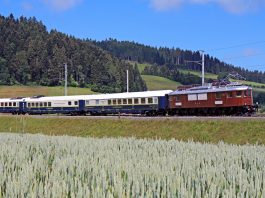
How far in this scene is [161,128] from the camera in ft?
112

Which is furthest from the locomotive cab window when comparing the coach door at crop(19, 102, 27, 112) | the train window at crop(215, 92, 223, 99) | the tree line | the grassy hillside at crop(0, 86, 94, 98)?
the tree line

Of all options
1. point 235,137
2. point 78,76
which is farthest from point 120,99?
point 78,76

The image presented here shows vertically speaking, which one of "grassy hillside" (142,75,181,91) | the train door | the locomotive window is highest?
"grassy hillside" (142,75,181,91)

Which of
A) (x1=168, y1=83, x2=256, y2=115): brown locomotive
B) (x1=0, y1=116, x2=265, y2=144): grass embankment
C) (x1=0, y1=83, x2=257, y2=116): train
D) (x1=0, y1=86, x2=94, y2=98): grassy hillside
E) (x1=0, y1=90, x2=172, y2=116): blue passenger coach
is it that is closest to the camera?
(x1=0, y1=116, x2=265, y2=144): grass embankment

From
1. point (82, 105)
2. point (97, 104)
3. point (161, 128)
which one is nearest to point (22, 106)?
point (82, 105)

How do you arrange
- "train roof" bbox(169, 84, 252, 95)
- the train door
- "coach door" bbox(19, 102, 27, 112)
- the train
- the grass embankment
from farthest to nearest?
"coach door" bbox(19, 102, 27, 112) → the train door → "train roof" bbox(169, 84, 252, 95) → the train → the grass embankment

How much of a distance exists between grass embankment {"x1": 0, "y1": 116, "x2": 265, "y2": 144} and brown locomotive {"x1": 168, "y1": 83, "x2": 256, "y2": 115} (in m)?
7.75

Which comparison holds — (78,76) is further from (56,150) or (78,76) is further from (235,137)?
(56,150)

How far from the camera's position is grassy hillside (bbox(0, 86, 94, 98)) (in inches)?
4838

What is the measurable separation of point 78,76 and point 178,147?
145033mm

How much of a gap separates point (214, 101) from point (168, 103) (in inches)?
254

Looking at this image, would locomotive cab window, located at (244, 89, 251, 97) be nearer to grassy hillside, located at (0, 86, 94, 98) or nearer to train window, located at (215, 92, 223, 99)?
train window, located at (215, 92, 223, 99)

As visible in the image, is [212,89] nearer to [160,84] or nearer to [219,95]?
[219,95]

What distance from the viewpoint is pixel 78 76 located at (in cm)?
15500
